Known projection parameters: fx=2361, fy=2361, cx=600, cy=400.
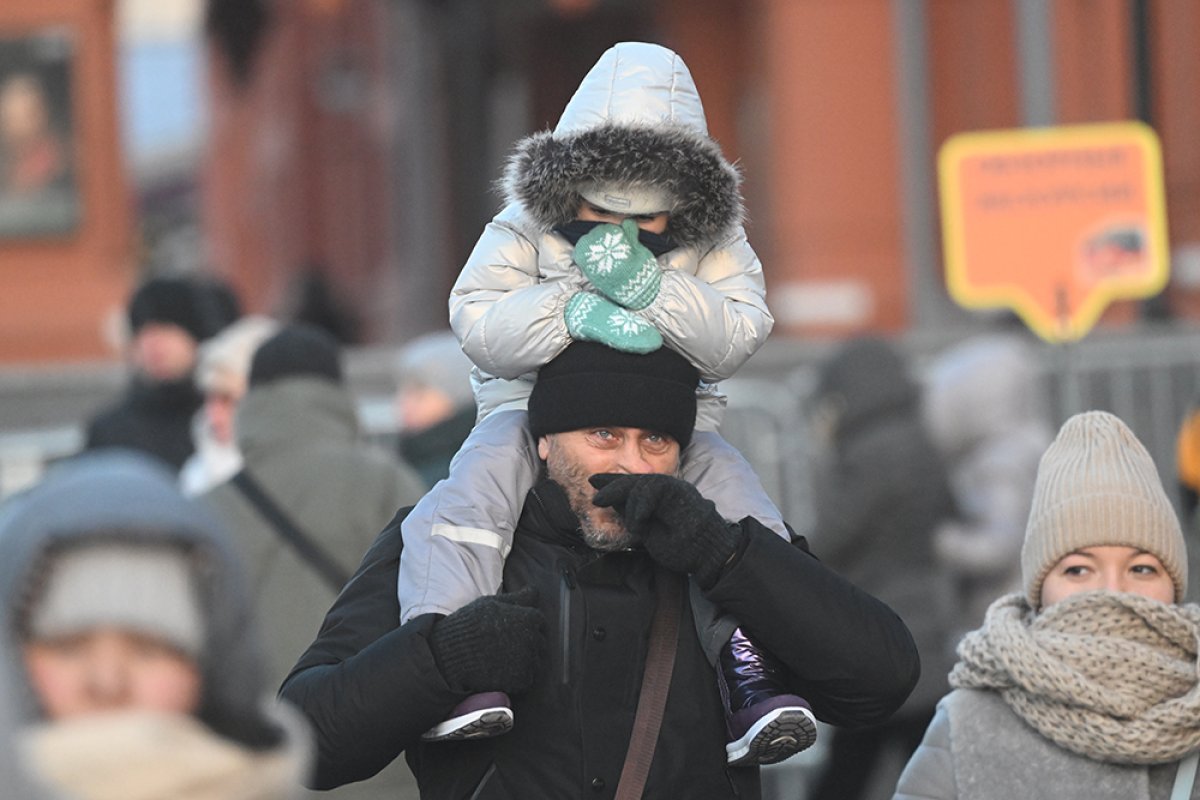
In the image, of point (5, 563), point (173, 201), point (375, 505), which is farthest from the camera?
point (173, 201)

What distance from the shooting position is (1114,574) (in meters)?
4.31

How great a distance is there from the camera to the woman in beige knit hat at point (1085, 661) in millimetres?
4078

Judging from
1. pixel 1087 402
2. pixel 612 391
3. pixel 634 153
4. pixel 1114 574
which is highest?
pixel 634 153

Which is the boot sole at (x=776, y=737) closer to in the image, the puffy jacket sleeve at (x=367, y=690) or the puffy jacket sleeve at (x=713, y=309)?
the puffy jacket sleeve at (x=367, y=690)

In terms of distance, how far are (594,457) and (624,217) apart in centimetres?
43

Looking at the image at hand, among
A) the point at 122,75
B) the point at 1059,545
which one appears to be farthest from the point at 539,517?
the point at 122,75

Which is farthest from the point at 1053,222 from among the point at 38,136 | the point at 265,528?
the point at 38,136

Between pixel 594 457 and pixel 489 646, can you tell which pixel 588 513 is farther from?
pixel 489 646

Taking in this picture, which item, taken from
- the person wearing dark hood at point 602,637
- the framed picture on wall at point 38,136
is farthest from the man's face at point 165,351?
the framed picture on wall at point 38,136

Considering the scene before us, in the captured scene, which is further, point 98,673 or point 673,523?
point 673,523

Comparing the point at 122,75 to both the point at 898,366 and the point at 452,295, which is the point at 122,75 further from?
the point at 452,295

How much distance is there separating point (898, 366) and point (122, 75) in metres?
12.1

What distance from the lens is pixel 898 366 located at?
840 cm

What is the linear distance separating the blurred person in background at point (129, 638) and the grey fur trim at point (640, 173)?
145 centimetres
